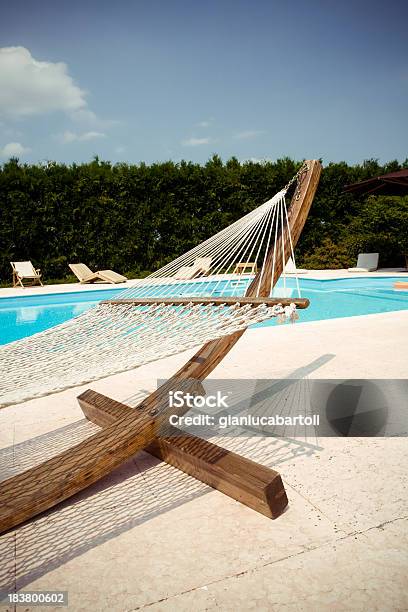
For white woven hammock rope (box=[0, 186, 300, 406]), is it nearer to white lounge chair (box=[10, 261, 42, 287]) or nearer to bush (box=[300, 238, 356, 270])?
white lounge chair (box=[10, 261, 42, 287])

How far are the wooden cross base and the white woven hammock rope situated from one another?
0.91 ft

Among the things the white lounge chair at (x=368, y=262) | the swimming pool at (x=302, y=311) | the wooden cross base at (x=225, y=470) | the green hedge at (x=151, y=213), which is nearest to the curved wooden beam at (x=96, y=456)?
the wooden cross base at (x=225, y=470)

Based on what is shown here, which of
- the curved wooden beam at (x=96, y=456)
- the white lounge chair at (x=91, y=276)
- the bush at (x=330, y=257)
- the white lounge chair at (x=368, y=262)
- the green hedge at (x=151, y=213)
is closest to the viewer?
the curved wooden beam at (x=96, y=456)

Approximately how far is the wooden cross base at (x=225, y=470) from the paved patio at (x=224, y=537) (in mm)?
37

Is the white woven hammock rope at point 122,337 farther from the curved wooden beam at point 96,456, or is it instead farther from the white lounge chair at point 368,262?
the white lounge chair at point 368,262

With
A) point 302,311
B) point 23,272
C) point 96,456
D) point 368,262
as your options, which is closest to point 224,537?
point 96,456

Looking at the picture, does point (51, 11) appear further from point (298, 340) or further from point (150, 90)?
point (298, 340)

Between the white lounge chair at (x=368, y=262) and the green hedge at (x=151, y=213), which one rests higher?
the green hedge at (x=151, y=213)

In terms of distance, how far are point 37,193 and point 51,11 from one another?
5042mm

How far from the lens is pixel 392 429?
202 centimetres

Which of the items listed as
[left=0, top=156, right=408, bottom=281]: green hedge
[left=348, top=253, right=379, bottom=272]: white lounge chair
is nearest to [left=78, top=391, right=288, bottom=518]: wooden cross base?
[left=0, top=156, right=408, bottom=281]: green hedge

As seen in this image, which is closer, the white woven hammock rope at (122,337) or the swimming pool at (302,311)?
the white woven hammock rope at (122,337)

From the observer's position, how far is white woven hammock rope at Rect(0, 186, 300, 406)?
1.37 meters

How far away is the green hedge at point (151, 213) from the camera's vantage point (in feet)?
32.2
